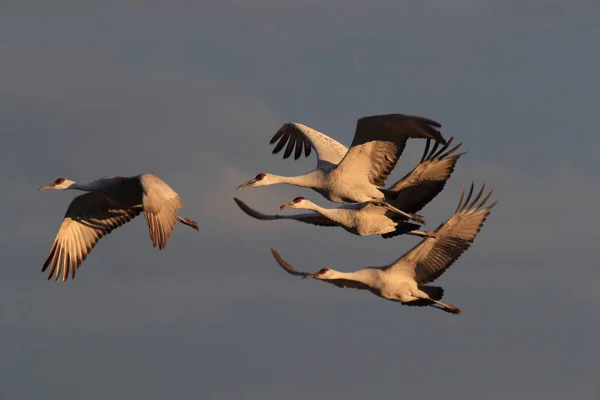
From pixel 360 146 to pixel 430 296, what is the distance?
2653 mm

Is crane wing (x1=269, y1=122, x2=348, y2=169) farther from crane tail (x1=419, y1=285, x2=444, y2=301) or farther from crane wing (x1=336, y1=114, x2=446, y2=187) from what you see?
crane tail (x1=419, y1=285, x2=444, y2=301)

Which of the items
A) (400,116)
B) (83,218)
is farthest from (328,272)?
(83,218)

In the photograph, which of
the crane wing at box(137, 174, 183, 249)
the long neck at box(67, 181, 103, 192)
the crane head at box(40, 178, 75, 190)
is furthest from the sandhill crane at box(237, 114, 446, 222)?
the crane head at box(40, 178, 75, 190)

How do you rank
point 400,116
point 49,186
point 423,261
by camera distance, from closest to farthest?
point 400,116
point 423,261
point 49,186

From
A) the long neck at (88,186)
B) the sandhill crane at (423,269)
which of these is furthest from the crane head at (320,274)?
the long neck at (88,186)

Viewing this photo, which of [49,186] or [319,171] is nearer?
[319,171]

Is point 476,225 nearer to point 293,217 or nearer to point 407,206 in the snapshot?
point 407,206

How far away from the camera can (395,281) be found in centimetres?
2025

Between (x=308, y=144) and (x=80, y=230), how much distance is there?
14.5 feet

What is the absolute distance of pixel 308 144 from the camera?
949 inches

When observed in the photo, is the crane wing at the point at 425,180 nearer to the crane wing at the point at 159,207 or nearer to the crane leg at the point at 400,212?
the crane leg at the point at 400,212

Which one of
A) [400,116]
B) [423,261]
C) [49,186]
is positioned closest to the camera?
[400,116]

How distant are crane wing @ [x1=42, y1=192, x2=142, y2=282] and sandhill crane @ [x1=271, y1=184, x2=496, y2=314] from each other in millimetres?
3690

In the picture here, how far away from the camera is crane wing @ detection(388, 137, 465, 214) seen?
2086 centimetres
